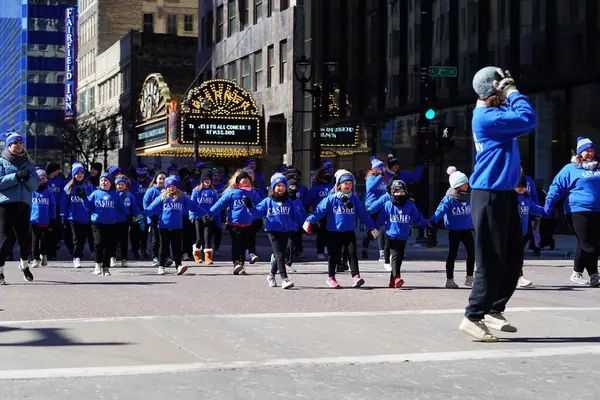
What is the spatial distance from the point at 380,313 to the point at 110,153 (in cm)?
7468

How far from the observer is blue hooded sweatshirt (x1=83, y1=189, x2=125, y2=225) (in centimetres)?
1828

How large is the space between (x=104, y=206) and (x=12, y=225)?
10.5 ft

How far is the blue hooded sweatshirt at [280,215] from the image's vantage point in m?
15.9

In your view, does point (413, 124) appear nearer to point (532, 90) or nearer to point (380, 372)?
point (532, 90)

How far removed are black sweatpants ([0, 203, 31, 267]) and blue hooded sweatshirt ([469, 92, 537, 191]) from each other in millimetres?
7807

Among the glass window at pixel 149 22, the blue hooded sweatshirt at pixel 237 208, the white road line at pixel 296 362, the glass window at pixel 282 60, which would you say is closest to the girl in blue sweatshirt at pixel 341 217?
the blue hooded sweatshirt at pixel 237 208

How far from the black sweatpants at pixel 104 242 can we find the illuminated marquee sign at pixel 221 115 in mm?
23593

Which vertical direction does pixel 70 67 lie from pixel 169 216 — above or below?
above

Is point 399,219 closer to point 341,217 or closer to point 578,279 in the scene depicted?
point 341,217

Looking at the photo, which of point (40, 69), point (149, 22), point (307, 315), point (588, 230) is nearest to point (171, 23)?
point (149, 22)

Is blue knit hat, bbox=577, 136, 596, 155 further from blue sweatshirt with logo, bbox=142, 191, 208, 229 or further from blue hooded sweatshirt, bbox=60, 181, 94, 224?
blue hooded sweatshirt, bbox=60, 181, 94, 224

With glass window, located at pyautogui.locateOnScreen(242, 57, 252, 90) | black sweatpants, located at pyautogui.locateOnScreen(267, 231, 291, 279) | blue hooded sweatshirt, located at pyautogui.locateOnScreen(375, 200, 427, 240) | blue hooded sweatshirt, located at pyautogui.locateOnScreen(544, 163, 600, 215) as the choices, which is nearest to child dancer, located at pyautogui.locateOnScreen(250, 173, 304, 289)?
black sweatpants, located at pyautogui.locateOnScreen(267, 231, 291, 279)

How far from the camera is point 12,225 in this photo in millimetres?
15211

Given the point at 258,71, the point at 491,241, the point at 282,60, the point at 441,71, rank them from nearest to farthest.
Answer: the point at 491,241 → the point at 441,71 → the point at 282,60 → the point at 258,71
